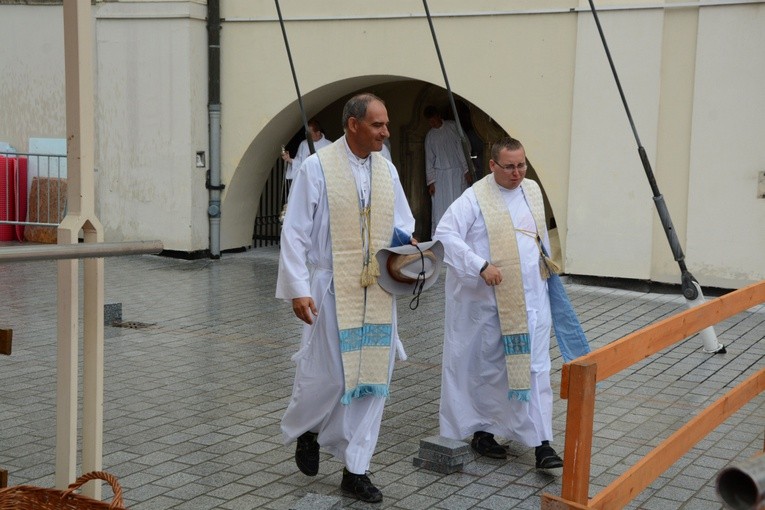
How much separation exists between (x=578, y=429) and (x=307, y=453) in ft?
7.36

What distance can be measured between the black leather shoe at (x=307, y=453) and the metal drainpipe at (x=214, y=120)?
8.94 metres

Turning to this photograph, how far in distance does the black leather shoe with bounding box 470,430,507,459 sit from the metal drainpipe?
8.59 metres

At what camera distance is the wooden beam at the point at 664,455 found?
3.89 metres


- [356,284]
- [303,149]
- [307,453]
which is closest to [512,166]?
[356,284]

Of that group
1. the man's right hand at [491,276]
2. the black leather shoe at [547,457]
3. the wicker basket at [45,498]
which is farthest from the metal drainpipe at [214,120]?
the wicker basket at [45,498]

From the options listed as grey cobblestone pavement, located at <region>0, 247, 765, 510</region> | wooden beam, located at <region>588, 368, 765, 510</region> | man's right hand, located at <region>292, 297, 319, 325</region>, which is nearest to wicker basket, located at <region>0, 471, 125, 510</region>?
grey cobblestone pavement, located at <region>0, 247, 765, 510</region>

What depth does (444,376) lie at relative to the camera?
6.30m

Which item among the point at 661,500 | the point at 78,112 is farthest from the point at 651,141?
the point at 78,112

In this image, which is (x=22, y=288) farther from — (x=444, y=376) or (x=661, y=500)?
(x=661, y=500)

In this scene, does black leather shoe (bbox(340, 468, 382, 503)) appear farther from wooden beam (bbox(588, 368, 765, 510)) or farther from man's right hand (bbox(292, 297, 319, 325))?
wooden beam (bbox(588, 368, 765, 510))

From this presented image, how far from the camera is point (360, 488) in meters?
5.39

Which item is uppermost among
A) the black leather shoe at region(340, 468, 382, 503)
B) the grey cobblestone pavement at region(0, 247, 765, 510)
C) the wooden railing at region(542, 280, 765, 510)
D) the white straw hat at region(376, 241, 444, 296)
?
the white straw hat at region(376, 241, 444, 296)

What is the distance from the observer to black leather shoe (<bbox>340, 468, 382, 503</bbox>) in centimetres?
536

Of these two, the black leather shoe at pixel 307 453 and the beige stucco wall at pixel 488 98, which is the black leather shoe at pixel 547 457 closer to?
the black leather shoe at pixel 307 453
